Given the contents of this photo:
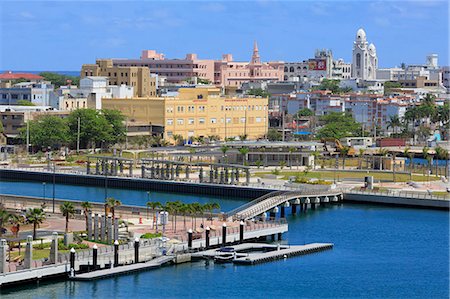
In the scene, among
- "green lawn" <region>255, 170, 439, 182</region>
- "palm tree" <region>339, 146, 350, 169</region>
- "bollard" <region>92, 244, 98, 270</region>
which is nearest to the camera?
"bollard" <region>92, 244, 98, 270</region>

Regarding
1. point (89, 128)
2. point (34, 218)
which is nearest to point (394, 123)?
point (89, 128)

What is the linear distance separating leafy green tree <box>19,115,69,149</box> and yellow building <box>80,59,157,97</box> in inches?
1304

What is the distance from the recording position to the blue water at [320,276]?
1971 inches

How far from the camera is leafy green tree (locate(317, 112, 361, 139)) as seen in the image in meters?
128

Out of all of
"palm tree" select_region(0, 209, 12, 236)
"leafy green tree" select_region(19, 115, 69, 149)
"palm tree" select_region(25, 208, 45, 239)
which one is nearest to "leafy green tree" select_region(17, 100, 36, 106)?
"leafy green tree" select_region(19, 115, 69, 149)

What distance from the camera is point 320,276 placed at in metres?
53.7

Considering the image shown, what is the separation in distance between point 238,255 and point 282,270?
100 inches

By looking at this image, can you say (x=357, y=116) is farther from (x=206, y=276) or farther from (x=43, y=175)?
(x=206, y=276)

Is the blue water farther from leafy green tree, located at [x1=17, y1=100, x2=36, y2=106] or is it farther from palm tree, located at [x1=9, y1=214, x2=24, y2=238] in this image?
leafy green tree, located at [x1=17, y1=100, x2=36, y2=106]

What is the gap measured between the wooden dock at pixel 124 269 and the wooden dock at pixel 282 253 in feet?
10.6

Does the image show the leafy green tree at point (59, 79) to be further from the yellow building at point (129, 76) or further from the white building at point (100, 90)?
the white building at point (100, 90)

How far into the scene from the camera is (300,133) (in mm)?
135875

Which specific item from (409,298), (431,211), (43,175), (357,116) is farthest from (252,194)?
(357,116)

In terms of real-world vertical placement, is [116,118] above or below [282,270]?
above
